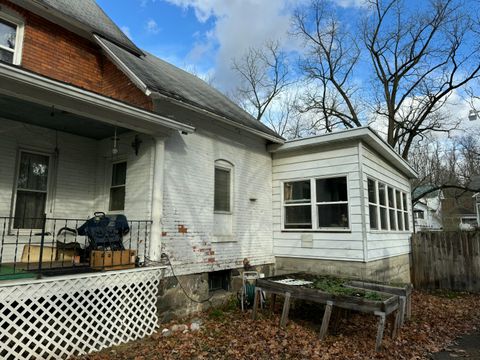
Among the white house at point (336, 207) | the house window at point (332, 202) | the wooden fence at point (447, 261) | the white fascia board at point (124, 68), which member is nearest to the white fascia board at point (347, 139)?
the white house at point (336, 207)

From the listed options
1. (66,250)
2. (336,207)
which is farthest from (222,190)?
(66,250)

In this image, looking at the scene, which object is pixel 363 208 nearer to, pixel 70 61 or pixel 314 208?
pixel 314 208

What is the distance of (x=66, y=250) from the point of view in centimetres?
697

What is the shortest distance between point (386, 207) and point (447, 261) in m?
3.36

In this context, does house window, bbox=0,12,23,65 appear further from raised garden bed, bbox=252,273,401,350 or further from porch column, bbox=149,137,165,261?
raised garden bed, bbox=252,273,401,350

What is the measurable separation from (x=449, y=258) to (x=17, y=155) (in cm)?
1301

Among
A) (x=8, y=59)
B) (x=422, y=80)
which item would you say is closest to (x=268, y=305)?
(x=8, y=59)

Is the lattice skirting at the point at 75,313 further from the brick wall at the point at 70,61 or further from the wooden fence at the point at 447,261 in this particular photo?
the wooden fence at the point at 447,261

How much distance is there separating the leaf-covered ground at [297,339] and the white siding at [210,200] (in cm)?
142

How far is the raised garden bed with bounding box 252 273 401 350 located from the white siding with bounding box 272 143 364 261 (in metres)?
1.12

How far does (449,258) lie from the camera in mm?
11258

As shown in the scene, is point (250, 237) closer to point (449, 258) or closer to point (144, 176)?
point (144, 176)

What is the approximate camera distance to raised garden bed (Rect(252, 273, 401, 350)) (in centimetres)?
539

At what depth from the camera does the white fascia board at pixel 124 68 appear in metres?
6.64
